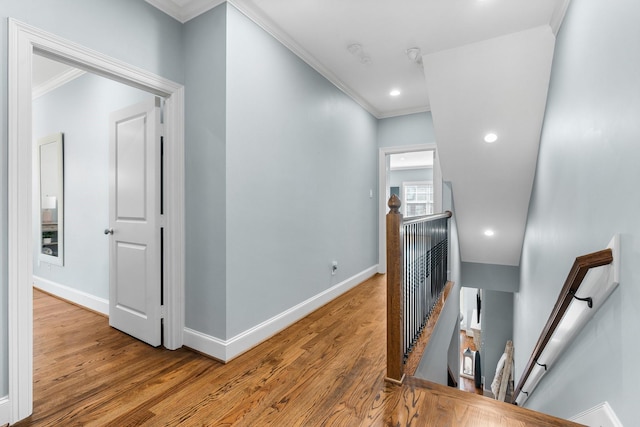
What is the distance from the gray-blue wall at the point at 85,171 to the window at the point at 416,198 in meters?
8.39

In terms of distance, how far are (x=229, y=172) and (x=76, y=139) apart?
2.45 meters

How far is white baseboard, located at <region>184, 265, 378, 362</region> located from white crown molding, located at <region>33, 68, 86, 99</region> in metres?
3.06

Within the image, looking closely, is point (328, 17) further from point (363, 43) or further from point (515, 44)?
point (515, 44)

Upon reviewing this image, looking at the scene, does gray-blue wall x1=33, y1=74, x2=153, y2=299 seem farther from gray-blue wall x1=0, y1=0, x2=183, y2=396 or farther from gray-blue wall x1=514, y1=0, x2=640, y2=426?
gray-blue wall x1=514, y1=0, x2=640, y2=426

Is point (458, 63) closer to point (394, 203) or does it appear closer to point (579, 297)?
point (394, 203)

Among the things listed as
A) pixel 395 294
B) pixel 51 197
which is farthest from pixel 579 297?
pixel 51 197

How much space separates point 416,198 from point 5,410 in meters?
9.79

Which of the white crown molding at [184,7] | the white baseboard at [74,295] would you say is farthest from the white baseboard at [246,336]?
the white crown molding at [184,7]

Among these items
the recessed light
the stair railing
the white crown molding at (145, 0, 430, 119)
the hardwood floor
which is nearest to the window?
the recessed light

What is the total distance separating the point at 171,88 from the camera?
88.5 inches

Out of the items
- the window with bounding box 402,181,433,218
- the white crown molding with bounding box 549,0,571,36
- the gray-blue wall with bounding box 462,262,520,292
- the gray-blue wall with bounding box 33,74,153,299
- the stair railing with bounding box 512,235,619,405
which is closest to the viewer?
the stair railing with bounding box 512,235,619,405

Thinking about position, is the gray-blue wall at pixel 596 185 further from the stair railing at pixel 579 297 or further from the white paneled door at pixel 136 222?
the white paneled door at pixel 136 222

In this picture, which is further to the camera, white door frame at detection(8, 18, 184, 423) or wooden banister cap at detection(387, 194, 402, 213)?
wooden banister cap at detection(387, 194, 402, 213)

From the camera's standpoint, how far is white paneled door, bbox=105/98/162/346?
2311 mm
